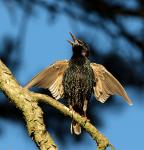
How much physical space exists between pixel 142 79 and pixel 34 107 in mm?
2332

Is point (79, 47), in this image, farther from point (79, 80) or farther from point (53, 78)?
point (53, 78)

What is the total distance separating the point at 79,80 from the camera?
390 cm

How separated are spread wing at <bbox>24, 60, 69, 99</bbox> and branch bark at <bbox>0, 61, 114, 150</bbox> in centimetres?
71

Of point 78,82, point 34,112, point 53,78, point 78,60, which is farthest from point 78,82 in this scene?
point 34,112

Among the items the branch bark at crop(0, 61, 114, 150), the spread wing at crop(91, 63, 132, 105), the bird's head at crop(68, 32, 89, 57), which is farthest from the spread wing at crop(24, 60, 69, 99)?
the branch bark at crop(0, 61, 114, 150)

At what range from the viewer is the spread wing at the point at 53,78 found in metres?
3.41

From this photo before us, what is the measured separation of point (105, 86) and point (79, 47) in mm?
405

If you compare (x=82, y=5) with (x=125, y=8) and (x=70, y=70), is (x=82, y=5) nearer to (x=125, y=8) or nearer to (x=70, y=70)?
(x=125, y=8)

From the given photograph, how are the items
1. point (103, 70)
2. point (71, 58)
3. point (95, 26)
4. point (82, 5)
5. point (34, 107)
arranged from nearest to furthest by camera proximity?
point (34, 107)
point (103, 70)
point (71, 58)
point (95, 26)
point (82, 5)

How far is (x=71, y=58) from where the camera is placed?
4004 mm

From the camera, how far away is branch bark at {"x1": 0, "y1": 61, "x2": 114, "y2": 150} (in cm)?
235

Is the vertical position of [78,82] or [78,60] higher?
[78,60]

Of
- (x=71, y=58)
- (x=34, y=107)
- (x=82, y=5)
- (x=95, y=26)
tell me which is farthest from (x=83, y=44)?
(x=34, y=107)

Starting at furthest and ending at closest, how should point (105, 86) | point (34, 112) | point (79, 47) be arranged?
point (79, 47) → point (105, 86) → point (34, 112)
